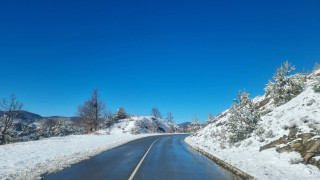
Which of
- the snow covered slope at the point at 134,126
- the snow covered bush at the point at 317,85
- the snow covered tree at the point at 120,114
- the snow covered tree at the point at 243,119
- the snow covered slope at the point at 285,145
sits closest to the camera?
the snow covered slope at the point at 285,145

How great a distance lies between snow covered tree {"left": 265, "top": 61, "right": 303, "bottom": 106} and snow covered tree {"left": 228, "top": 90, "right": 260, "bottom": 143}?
103 inches

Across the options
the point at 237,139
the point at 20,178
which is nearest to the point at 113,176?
the point at 20,178

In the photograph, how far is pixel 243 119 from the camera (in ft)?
→ 54.6

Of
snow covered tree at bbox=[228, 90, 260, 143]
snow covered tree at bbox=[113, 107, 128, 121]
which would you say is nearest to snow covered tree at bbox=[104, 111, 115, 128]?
snow covered tree at bbox=[113, 107, 128, 121]

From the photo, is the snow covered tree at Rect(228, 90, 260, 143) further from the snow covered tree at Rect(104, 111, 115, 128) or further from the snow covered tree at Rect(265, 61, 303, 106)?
the snow covered tree at Rect(104, 111, 115, 128)

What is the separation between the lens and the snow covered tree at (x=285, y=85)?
53.9 ft

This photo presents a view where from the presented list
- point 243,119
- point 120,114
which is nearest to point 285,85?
point 243,119

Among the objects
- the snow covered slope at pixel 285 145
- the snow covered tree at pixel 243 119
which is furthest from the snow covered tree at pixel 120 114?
the snow covered slope at pixel 285 145

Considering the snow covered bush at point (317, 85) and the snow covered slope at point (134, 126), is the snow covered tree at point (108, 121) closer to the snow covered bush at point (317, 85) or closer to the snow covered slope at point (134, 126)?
the snow covered slope at point (134, 126)

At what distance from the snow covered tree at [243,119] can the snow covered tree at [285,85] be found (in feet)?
8.55

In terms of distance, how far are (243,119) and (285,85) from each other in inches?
177

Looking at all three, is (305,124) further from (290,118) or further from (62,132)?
(62,132)

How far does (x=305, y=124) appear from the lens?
10.2 m

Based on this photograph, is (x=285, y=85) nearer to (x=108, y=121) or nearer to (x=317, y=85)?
(x=317, y=85)
